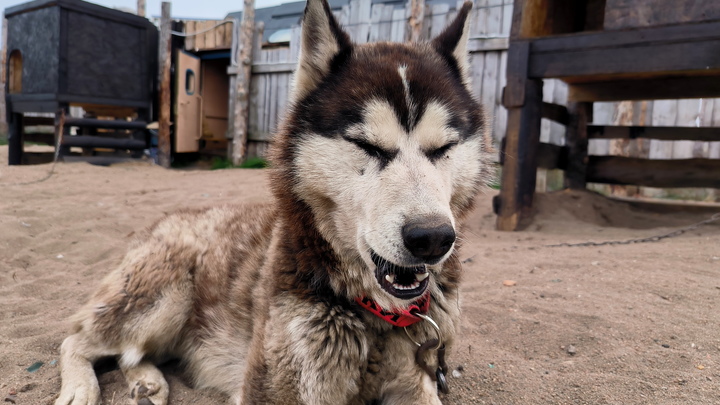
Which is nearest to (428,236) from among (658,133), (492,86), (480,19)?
(658,133)

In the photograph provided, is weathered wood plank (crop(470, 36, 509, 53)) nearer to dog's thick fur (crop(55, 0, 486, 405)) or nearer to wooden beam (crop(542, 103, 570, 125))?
wooden beam (crop(542, 103, 570, 125))

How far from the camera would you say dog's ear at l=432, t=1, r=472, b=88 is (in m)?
2.48

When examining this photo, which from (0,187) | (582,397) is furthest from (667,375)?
(0,187)

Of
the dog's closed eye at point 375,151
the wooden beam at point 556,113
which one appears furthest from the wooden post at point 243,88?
the dog's closed eye at point 375,151

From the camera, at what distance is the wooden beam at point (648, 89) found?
256 inches

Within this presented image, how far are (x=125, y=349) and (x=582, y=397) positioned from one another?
225 cm

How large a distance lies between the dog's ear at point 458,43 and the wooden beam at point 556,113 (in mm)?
4803

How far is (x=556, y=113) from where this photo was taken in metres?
7.23

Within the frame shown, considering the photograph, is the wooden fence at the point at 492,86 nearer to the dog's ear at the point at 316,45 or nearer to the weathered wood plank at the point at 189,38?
the weathered wood plank at the point at 189,38

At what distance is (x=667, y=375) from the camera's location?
2279mm

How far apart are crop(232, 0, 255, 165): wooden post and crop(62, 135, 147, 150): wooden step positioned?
6.48 ft

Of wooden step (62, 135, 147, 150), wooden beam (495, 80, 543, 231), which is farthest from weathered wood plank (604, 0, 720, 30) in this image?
wooden step (62, 135, 147, 150)

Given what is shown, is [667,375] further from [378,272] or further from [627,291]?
[378,272]

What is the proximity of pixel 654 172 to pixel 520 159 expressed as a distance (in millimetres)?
2592
